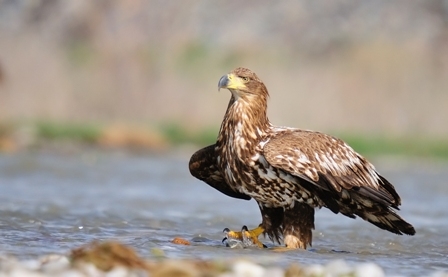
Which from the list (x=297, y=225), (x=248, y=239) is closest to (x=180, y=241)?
(x=248, y=239)

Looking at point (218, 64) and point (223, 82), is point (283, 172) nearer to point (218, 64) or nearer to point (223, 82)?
point (223, 82)

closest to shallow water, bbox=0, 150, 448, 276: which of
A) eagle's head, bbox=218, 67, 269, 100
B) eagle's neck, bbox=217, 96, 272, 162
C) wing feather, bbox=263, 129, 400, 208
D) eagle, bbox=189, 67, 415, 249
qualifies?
eagle, bbox=189, 67, 415, 249

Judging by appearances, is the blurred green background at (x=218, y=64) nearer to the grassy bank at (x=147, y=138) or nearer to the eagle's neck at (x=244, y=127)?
the grassy bank at (x=147, y=138)

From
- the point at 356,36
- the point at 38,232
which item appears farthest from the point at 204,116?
the point at 38,232

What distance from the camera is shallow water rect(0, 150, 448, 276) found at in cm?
819

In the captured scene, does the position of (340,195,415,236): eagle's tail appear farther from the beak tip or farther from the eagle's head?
the beak tip

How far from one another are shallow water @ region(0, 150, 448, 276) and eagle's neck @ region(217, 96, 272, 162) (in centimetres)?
73

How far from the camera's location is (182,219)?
11.1 m

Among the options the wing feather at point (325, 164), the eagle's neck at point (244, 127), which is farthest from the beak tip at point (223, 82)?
the wing feather at point (325, 164)

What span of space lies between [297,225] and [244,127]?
0.85 metres

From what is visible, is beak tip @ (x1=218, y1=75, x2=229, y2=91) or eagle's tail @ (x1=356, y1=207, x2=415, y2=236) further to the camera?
eagle's tail @ (x1=356, y1=207, x2=415, y2=236)

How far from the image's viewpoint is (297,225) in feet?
28.5

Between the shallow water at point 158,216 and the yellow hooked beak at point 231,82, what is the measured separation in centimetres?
118

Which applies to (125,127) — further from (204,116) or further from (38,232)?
(38,232)
